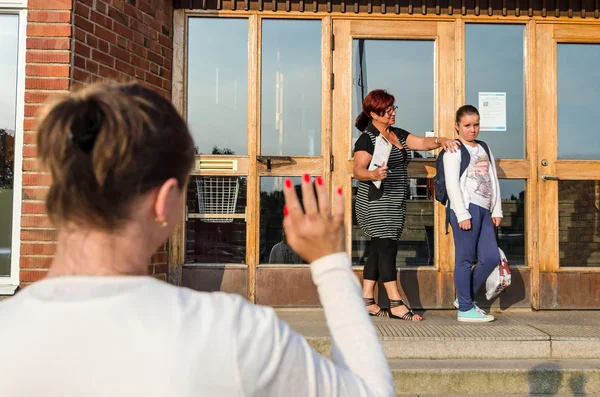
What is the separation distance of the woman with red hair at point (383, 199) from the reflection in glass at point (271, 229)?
716 mm

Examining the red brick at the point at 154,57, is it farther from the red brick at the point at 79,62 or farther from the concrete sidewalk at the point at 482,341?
the concrete sidewalk at the point at 482,341

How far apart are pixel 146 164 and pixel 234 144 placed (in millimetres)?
→ 4513

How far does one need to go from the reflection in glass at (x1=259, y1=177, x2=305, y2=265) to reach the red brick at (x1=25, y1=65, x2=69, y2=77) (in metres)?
1.83

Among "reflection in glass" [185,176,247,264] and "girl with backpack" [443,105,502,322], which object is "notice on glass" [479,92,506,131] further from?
"reflection in glass" [185,176,247,264]

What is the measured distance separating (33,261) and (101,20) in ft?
5.75

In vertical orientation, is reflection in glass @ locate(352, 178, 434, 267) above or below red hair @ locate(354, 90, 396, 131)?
below

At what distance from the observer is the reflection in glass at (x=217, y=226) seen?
541cm

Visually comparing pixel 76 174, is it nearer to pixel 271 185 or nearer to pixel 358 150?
pixel 358 150

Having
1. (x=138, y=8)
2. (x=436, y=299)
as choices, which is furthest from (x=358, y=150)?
(x=138, y=8)

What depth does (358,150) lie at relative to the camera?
16.1ft

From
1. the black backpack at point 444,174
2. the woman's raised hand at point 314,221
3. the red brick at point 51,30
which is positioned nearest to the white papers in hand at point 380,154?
the black backpack at point 444,174

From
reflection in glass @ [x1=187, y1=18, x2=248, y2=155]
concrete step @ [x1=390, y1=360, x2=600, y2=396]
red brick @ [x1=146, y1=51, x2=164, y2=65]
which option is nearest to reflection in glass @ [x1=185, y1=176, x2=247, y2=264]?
reflection in glass @ [x1=187, y1=18, x2=248, y2=155]

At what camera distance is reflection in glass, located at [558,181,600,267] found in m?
5.48

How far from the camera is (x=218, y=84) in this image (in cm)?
546
